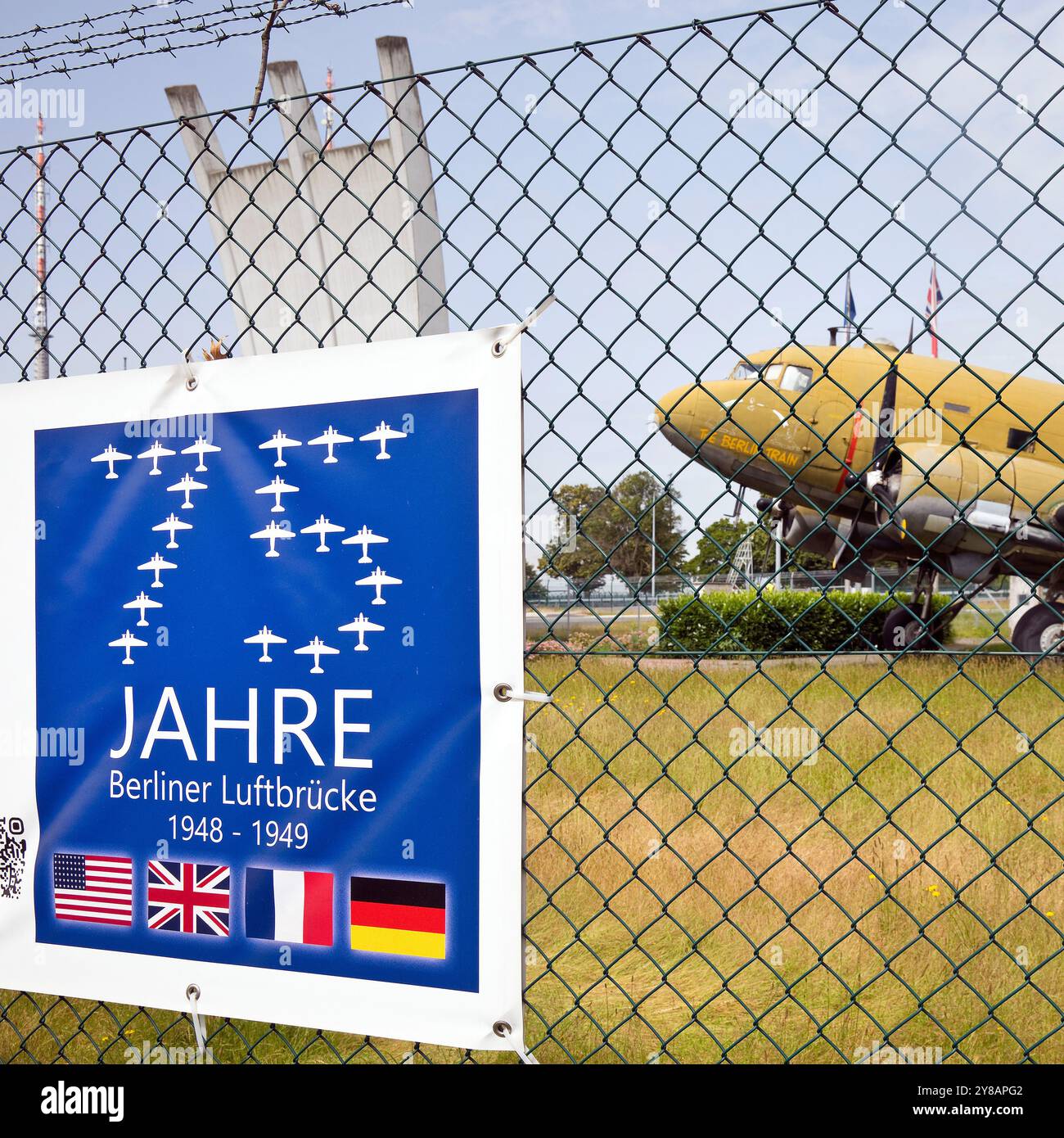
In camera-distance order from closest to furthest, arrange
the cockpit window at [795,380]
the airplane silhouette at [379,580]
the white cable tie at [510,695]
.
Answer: the white cable tie at [510,695], the airplane silhouette at [379,580], the cockpit window at [795,380]

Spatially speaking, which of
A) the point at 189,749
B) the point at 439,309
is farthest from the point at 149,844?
the point at 439,309

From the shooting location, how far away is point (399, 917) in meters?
1.93

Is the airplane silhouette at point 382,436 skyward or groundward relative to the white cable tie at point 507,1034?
skyward

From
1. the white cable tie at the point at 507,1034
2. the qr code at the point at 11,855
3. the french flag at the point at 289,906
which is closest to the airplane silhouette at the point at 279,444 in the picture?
the french flag at the point at 289,906

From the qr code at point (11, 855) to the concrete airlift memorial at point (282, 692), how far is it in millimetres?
28

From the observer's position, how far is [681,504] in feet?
5.86

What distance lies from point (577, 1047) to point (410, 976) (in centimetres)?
173

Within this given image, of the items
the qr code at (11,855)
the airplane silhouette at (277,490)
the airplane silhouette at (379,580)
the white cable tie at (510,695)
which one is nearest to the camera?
the white cable tie at (510,695)

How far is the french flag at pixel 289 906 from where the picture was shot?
1.98 m

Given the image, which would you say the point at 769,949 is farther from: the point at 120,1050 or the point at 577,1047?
the point at 120,1050

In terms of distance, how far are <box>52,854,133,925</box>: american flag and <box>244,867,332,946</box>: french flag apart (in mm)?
335

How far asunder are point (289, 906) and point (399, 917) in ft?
0.83

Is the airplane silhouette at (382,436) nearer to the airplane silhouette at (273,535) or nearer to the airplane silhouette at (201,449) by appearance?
the airplane silhouette at (273,535)

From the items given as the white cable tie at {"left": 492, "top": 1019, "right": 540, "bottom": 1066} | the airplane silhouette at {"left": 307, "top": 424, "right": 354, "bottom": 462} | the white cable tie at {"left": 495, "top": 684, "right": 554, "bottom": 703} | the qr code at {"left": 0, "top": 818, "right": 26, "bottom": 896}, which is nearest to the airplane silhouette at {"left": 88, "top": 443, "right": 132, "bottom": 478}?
the airplane silhouette at {"left": 307, "top": 424, "right": 354, "bottom": 462}
